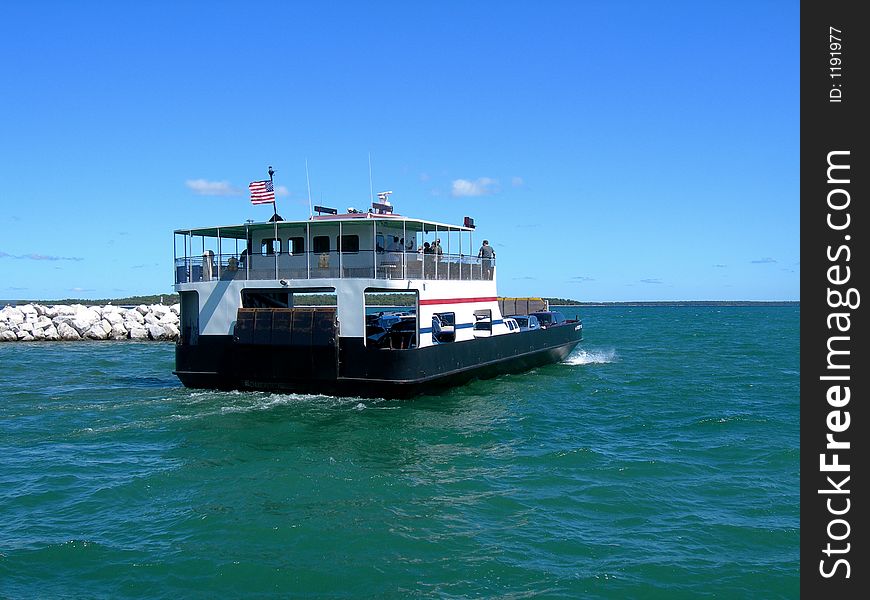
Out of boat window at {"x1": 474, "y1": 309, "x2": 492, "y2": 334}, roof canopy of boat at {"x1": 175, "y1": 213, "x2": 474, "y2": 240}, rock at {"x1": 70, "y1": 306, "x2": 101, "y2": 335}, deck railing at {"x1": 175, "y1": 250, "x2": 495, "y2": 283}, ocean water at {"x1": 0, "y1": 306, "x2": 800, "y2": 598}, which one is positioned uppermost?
roof canopy of boat at {"x1": 175, "y1": 213, "x2": 474, "y2": 240}

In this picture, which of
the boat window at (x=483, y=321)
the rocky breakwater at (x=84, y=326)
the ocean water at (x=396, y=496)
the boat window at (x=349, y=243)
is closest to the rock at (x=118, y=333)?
the rocky breakwater at (x=84, y=326)

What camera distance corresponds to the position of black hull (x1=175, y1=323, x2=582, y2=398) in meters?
19.1

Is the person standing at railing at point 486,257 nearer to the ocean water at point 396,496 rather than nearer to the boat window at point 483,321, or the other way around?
the boat window at point 483,321

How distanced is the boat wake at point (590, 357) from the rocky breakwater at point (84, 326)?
2590 cm

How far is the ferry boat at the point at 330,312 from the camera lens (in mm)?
19266

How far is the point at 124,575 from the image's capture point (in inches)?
347

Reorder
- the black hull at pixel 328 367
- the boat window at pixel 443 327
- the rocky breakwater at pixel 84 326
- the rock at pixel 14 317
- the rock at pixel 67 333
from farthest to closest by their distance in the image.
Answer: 1. the rock at pixel 14 317
2. the rock at pixel 67 333
3. the rocky breakwater at pixel 84 326
4. the boat window at pixel 443 327
5. the black hull at pixel 328 367

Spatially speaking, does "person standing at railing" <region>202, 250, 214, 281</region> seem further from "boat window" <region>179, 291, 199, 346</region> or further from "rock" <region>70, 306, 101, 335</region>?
"rock" <region>70, 306, 101, 335</region>

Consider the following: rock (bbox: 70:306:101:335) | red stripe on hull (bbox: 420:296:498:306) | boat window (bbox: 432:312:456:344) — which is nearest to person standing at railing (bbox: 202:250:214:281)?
red stripe on hull (bbox: 420:296:498:306)

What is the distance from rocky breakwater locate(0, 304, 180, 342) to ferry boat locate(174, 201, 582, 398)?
28240 mm

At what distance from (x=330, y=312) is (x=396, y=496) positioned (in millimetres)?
8180

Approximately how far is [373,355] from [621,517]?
372 inches
